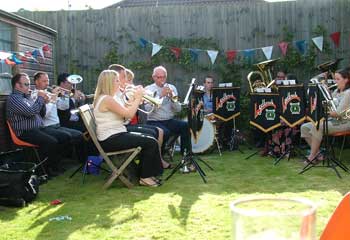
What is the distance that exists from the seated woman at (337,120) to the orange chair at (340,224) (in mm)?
4628

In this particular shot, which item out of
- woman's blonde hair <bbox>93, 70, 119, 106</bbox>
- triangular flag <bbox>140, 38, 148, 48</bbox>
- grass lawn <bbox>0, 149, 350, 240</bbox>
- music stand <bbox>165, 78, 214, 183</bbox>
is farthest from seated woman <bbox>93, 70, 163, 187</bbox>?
triangular flag <bbox>140, 38, 148, 48</bbox>

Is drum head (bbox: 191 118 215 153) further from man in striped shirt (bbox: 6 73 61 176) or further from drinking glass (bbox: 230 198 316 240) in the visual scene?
drinking glass (bbox: 230 198 316 240)

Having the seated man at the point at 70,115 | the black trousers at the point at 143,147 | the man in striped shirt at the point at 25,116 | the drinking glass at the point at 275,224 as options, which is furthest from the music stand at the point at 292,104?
the drinking glass at the point at 275,224

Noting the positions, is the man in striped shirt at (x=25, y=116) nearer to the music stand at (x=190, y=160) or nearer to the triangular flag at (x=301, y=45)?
the music stand at (x=190, y=160)

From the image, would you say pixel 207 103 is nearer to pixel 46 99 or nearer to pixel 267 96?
pixel 267 96

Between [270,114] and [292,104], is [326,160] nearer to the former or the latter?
[292,104]

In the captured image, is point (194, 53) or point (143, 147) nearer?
point (143, 147)

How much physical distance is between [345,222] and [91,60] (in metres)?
7.98

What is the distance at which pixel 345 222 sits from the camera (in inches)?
54.5

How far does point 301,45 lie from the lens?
8.41m

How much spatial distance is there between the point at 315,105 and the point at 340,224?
4618mm

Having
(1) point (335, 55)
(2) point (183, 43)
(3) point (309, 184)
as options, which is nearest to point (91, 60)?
(2) point (183, 43)

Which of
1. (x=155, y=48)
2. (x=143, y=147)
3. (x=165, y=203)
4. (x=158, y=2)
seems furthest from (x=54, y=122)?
(x=158, y=2)

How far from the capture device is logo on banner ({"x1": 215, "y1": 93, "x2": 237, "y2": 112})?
7.58m
